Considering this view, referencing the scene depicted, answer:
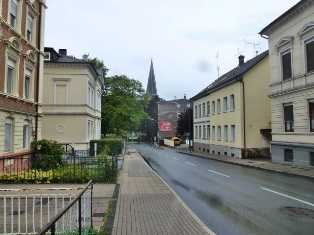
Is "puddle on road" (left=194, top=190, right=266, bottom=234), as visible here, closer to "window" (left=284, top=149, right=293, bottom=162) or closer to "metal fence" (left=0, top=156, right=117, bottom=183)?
"metal fence" (left=0, top=156, right=117, bottom=183)

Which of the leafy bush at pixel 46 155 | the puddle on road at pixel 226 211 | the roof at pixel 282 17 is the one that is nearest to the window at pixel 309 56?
the roof at pixel 282 17

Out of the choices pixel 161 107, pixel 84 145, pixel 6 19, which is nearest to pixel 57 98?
pixel 84 145

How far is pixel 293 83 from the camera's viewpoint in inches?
943

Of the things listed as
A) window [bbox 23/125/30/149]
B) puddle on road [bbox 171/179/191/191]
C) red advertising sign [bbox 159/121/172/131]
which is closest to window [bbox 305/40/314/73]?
puddle on road [bbox 171/179/191/191]

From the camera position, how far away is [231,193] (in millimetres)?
13203

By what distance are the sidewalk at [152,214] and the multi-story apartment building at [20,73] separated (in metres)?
6.98

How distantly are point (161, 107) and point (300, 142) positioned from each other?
84.5 m

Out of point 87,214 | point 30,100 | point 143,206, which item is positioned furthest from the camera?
point 30,100

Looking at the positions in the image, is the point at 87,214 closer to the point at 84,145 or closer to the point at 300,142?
the point at 300,142

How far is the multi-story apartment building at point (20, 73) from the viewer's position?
53.6 feet

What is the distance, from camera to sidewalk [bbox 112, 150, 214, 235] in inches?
304

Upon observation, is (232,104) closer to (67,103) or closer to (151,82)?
(67,103)

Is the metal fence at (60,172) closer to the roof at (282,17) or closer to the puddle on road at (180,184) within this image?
the puddle on road at (180,184)

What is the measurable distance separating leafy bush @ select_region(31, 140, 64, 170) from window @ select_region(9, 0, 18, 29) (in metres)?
6.48
